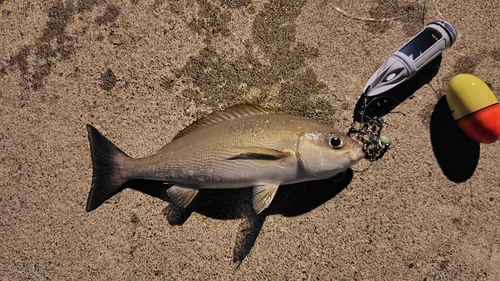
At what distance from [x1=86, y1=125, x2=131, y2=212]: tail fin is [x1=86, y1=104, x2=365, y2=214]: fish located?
0.11 ft

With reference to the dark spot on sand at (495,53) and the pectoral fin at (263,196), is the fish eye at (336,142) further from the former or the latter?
the dark spot on sand at (495,53)

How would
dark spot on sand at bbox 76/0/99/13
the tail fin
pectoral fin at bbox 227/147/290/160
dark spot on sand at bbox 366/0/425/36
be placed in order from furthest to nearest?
dark spot on sand at bbox 76/0/99/13
dark spot on sand at bbox 366/0/425/36
the tail fin
pectoral fin at bbox 227/147/290/160

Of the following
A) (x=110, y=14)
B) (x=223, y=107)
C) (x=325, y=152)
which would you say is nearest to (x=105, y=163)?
(x=223, y=107)

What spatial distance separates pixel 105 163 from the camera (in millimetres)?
2498

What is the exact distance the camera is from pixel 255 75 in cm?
268

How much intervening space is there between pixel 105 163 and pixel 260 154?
119cm

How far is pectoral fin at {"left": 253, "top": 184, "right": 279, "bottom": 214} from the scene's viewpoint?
7.44 feet

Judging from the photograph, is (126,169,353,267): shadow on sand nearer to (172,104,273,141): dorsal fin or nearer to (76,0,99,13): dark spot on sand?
(172,104,273,141): dorsal fin

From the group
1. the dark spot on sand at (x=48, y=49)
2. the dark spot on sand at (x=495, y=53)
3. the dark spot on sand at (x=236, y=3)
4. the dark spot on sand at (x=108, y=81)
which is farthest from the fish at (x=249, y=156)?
the dark spot on sand at (x=495, y=53)

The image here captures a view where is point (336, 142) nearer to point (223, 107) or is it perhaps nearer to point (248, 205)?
point (248, 205)

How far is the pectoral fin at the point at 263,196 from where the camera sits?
7.44ft

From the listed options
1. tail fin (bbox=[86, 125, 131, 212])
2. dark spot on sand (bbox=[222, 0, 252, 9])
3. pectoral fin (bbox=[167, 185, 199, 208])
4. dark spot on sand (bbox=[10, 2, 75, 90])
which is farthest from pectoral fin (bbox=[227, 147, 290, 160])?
dark spot on sand (bbox=[10, 2, 75, 90])

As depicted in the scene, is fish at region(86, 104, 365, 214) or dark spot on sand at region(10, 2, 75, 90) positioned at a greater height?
dark spot on sand at region(10, 2, 75, 90)

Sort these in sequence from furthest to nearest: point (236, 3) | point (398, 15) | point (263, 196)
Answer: point (236, 3) < point (398, 15) < point (263, 196)
